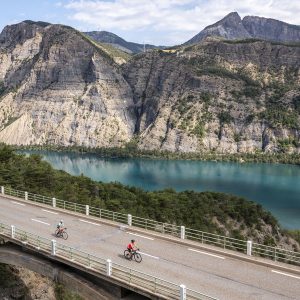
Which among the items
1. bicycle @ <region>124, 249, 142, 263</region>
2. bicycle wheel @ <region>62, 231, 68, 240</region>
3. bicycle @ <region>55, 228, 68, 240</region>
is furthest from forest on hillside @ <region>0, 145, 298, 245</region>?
bicycle @ <region>124, 249, 142, 263</region>

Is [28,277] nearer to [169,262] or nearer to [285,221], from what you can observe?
[169,262]

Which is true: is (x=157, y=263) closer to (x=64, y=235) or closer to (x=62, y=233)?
(x=64, y=235)

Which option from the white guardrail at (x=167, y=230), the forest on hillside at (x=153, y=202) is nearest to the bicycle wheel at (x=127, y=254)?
the white guardrail at (x=167, y=230)

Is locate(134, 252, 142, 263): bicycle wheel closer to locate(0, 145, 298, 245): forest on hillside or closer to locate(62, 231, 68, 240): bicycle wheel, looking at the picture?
locate(62, 231, 68, 240): bicycle wheel

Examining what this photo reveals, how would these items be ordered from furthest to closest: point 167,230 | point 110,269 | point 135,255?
point 167,230
point 135,255
point 110,269

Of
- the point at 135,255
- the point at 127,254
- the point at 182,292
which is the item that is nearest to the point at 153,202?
the point at 127,254

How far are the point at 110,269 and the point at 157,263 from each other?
13.6 feet

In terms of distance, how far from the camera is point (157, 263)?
30.9 meters

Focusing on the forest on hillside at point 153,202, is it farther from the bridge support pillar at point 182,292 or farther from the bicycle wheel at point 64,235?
the bridge support pillar at point 182,292

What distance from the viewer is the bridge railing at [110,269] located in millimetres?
25031

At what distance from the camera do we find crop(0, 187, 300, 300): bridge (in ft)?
85.9

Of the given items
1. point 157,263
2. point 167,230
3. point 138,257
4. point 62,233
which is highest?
point 138,257

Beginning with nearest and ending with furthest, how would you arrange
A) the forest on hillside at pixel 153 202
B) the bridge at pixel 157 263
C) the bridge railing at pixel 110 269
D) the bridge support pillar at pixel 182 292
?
the bridge support pillar at pixel 182 292 < the bridge railing at pixel 110 269 < the bridge at pixel 157 263 < the forest on hillside at pixel 153 202

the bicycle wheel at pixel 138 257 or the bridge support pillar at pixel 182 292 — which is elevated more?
the bridge support pillar at pixel 182 292
